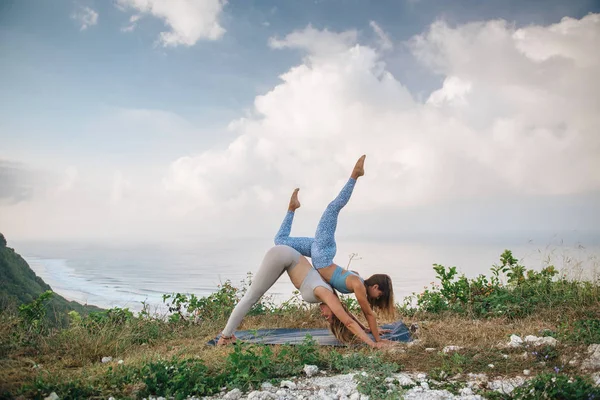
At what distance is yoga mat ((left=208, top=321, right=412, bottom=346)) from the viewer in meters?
5.88

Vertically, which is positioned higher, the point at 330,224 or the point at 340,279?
the point at 330,224

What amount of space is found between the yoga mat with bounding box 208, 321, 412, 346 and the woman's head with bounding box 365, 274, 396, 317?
32cm

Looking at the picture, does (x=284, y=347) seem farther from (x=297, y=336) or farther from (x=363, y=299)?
(x=297, y=336)

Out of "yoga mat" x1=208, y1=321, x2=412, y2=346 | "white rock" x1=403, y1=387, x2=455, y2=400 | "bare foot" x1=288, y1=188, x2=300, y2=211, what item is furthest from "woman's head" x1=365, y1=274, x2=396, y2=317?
"white rock" x1=403, y1=387, x2=455, y2=400

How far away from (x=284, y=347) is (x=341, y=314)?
1085mm

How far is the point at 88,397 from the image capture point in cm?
371

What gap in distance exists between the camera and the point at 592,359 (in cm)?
439

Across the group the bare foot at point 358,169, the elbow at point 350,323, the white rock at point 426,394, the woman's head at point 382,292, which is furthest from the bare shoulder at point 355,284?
the white rock at point 426,394

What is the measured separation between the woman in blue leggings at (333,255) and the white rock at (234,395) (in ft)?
7.12

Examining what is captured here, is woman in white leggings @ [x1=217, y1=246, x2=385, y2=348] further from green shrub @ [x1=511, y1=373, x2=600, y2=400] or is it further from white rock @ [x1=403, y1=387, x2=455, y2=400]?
green shrub @ [x1=511, y1=373, x2=600, y2=400]

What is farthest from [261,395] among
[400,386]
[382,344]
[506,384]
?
[382,344]

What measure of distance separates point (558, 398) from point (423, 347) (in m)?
1.85

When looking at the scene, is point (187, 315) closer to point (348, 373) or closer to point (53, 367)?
point (53, 367)

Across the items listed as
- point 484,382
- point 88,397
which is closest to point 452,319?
point 484,382
